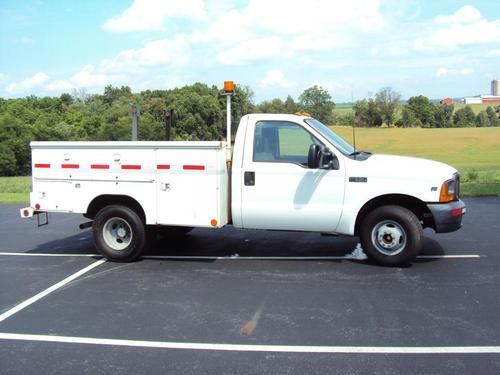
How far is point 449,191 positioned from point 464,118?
9753 centimetres

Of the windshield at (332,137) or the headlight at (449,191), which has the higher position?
the windshield at (332,137)

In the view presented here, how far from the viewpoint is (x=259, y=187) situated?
725 cm

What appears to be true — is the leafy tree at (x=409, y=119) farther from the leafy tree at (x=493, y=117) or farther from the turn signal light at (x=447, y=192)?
the turn signal light at (x=447, y=192)

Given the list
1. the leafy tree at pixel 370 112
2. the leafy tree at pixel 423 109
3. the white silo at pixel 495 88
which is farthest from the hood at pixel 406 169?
the white silo at pixel 495 88

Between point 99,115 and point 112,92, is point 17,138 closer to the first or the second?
point 99,115

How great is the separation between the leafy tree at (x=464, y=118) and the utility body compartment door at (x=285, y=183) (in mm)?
95325

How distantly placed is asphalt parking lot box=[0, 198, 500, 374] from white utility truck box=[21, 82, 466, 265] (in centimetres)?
55

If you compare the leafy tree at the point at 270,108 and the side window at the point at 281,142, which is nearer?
the side window at the point at 281,142

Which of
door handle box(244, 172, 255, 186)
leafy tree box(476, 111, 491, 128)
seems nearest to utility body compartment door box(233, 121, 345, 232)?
door handle box(244, 172, 255, 186)

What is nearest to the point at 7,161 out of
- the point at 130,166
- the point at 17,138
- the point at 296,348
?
the point at 17,138

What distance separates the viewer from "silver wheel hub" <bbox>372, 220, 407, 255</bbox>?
279 inches

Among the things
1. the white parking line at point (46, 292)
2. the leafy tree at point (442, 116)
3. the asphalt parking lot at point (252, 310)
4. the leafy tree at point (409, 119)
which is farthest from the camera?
the leafy tree at point (442, 116)

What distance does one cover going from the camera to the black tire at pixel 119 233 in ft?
25.1

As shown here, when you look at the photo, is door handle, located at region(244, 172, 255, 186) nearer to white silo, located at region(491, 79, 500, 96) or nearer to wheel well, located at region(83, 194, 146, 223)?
wheel well, located at region(83, 194, 146, 223)
